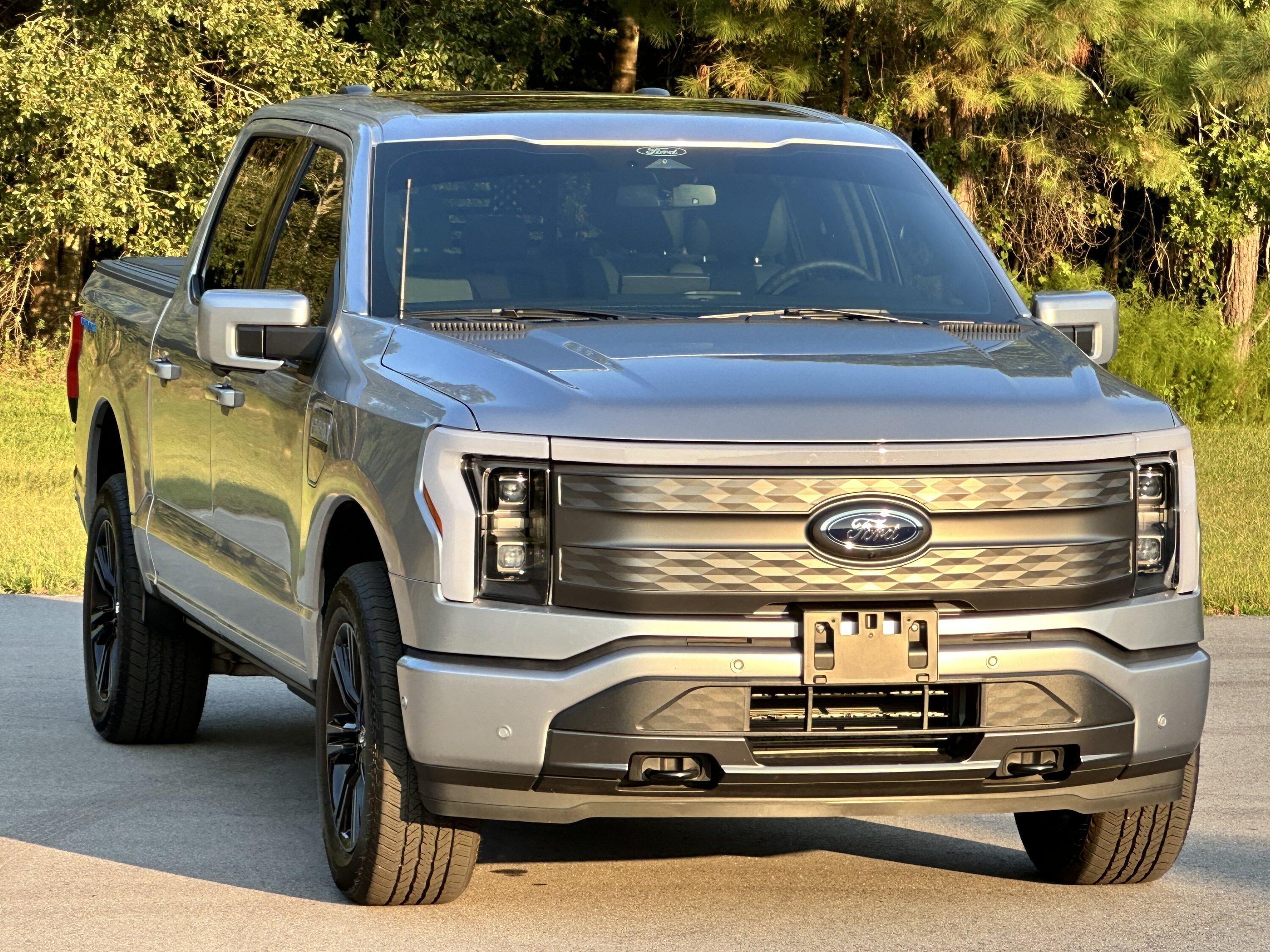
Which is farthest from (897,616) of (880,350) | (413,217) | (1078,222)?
(1078,222)

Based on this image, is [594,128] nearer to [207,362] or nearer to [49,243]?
[207,362]

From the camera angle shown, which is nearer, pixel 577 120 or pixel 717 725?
pixel 717 725

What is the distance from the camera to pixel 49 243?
23.3 metres

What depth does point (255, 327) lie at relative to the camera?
227 inches

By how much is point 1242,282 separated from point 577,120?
61.6 ft

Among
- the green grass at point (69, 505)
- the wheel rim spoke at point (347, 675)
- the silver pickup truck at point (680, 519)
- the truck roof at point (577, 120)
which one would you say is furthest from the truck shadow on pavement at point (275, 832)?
the green grass at point (69, 505)

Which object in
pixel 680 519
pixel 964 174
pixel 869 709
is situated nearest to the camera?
pixel 680 519

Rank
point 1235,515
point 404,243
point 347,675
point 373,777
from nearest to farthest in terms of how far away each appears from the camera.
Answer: point 373,777 < point 347,675 < point 404,243 < point 1235,515

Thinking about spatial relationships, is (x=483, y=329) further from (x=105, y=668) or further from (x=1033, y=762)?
(x=105, y=668)

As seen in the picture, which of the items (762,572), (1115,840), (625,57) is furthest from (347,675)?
(625,57)

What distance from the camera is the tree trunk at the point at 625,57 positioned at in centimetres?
2370

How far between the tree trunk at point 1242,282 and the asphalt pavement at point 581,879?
Answer: 1701 cm

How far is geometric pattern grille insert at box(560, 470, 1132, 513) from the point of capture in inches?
185

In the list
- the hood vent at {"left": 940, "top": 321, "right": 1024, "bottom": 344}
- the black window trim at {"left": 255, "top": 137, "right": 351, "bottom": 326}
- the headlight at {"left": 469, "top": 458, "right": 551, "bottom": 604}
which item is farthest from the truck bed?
the headlight at {"left": 469, "top": 458, "right": 551, "bottom": 604}
